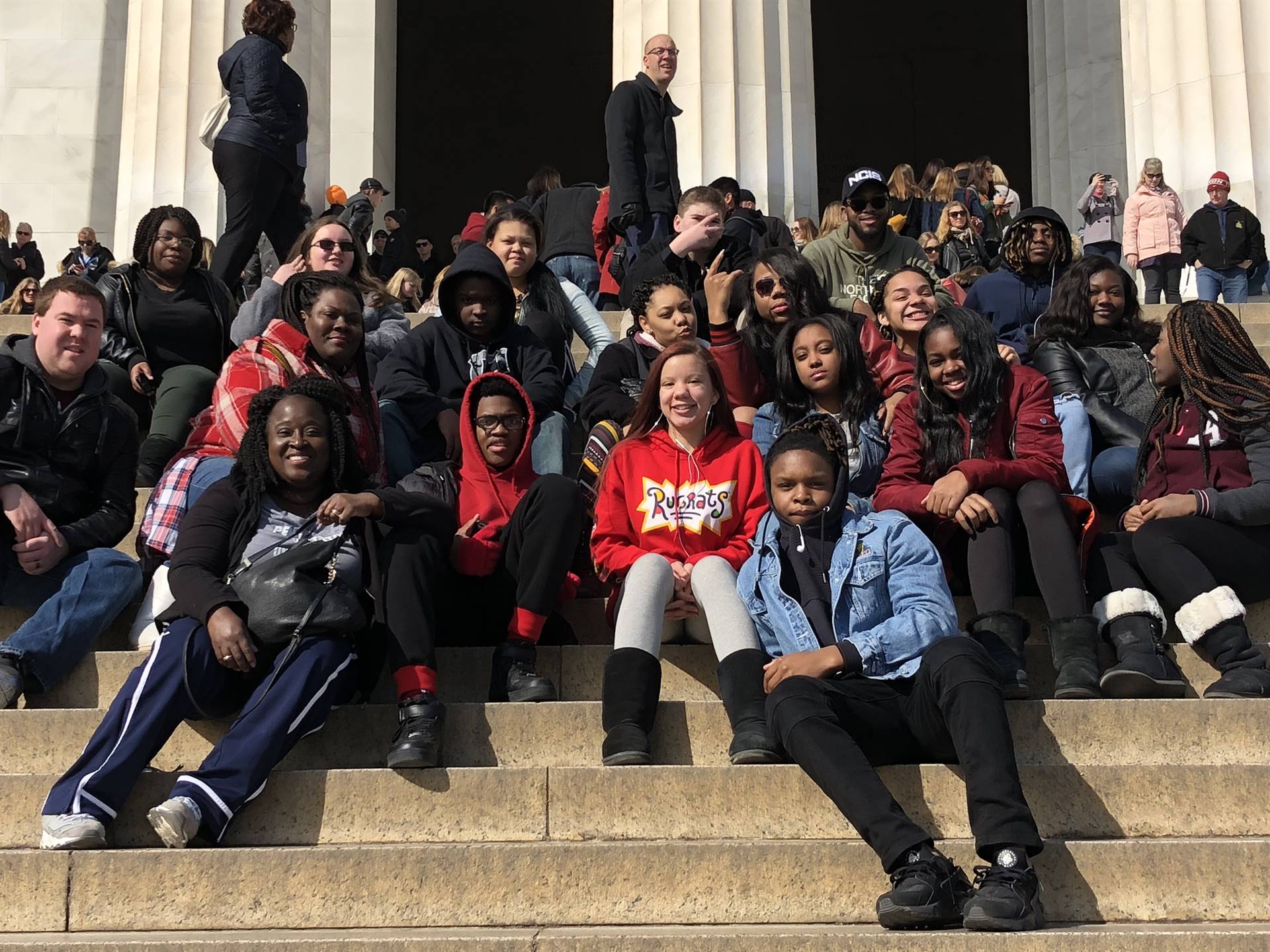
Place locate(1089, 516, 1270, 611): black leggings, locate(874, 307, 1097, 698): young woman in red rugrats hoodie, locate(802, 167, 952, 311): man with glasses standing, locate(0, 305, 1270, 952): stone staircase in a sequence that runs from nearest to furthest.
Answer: locate(0, 305, 1270, 952): stone staircase → locate(874, 307, 1097, 698): young woman in red rugrats hoodie → locate(1089, 516, 1270, 611): black leggings → locate(802, 167, 952, 311): man with glasses standing

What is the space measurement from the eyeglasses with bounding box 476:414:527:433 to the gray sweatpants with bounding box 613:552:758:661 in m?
1.06

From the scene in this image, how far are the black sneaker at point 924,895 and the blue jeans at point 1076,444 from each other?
288 cm

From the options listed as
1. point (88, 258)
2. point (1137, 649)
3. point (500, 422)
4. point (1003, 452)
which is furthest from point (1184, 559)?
point (88, 258)

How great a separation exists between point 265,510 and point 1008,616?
2.75 m

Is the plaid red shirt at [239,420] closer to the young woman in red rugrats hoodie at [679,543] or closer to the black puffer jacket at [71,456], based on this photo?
the black puffer jacket at [71,456]

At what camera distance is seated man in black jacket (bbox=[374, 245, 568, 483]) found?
7.33 metres

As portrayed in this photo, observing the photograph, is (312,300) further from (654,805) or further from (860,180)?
(860,180)

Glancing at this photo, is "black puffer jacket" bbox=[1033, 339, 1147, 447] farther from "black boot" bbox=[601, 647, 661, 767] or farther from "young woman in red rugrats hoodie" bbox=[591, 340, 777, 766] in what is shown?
"black boot" bbox=[601, 647, 661, 767]

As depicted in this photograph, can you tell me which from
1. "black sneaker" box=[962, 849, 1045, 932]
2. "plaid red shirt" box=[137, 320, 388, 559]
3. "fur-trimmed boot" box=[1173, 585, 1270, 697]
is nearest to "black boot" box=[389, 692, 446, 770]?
"plaid red shirt" box=[137, 320, 388, 559]

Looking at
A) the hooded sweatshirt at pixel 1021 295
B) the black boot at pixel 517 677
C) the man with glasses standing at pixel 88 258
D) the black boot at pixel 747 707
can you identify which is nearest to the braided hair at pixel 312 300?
the black boot at pixel 517 677

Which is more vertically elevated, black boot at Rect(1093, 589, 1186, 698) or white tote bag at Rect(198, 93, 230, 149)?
white tote bag at Rect(198, 93, 230, 149)

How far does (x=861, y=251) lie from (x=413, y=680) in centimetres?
472

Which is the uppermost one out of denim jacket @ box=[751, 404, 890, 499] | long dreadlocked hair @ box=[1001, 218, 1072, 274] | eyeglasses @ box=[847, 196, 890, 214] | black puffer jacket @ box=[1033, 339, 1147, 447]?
eyeglasses @ box=[847, 196, 890, 214]

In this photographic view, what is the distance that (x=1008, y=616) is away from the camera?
226 inches
